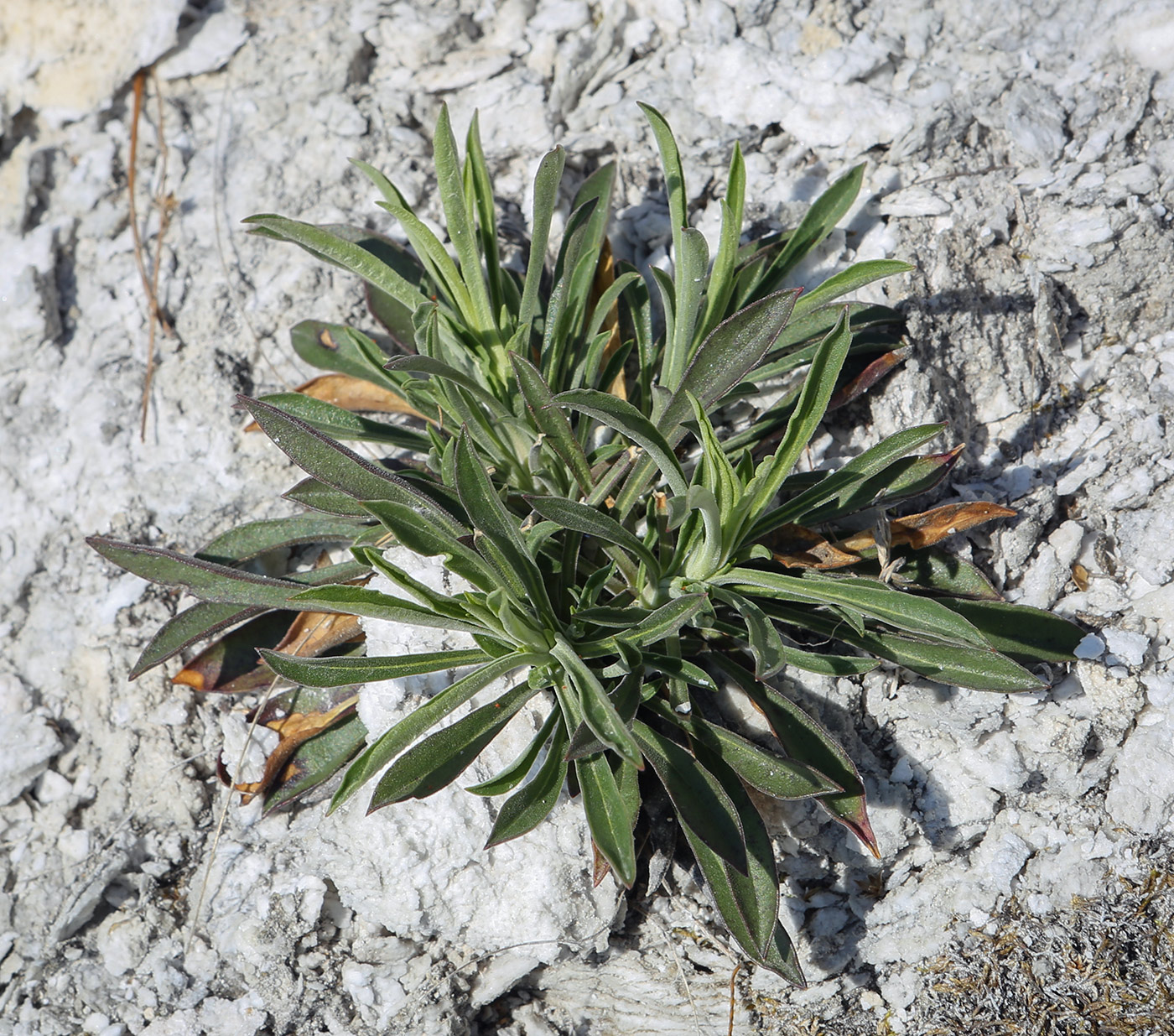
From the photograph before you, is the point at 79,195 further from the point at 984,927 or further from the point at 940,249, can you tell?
the point at 984,927

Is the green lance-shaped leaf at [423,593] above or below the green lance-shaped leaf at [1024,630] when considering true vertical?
above

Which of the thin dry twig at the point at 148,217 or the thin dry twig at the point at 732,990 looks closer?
the thin dry twig at the point at 732,990

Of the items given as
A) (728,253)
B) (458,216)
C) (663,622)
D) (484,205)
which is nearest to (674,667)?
(663,622)

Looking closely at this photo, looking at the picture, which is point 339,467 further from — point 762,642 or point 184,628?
point 762,642

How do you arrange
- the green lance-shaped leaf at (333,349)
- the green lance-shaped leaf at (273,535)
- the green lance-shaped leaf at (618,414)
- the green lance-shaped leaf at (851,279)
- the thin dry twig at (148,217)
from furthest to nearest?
the thin dry twig at (148,217)
the green lance-shaped leaf at (333,349)
the green lance-shaped leaf at (273,535)
the green lance-shaped leaf at (851,279)
the green lance-shaped leaf at (618,414)

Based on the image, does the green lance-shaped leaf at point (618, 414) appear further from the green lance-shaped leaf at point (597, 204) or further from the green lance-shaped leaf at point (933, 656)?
the green lance-shaped leaf at point (597, 204)

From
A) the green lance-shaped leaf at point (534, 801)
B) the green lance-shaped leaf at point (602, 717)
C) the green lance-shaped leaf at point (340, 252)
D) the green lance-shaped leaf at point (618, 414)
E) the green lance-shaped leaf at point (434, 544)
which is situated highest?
the green lance-shaped leaf at point (340, 252)

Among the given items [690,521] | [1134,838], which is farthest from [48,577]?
[1134,838]

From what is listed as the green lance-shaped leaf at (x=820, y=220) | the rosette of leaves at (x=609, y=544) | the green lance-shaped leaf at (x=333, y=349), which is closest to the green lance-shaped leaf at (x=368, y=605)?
the rosette of leaves at (x=609, y=544)
